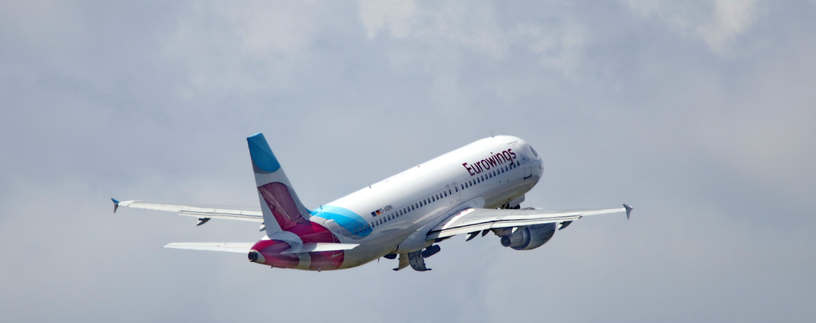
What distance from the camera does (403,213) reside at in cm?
6681

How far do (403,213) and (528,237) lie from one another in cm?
929

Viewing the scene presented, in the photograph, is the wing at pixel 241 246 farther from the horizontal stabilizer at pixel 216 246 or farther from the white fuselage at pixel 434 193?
the white fuselage at pixel 434 193

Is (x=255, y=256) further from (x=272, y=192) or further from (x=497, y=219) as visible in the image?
(x=497, y=219)

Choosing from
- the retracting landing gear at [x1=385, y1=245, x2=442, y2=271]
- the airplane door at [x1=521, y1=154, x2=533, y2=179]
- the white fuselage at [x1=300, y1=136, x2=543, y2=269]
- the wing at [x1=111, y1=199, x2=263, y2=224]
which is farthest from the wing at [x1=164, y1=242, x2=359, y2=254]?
the airplane door at [x1=521, y1=154, x2=533, y2=179]

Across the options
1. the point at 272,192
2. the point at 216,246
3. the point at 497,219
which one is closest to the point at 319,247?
the point at 272,192

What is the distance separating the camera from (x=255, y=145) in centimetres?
5816

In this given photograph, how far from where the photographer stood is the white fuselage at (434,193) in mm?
64562

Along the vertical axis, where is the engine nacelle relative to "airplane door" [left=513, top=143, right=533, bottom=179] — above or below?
below

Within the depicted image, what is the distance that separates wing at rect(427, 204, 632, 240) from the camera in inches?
2490

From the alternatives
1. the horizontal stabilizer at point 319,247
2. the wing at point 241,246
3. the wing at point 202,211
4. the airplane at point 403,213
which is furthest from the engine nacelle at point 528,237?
the wing at point 202,211

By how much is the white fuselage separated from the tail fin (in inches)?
69.3

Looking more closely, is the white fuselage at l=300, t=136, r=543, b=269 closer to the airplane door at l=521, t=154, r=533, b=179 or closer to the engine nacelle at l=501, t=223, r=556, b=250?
the airplane door at l=521, t=154, r=533, b=179

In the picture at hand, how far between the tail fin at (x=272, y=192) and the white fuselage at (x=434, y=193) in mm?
1761

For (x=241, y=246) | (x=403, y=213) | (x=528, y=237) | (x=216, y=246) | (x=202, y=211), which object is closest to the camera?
(x=216, y=246)
